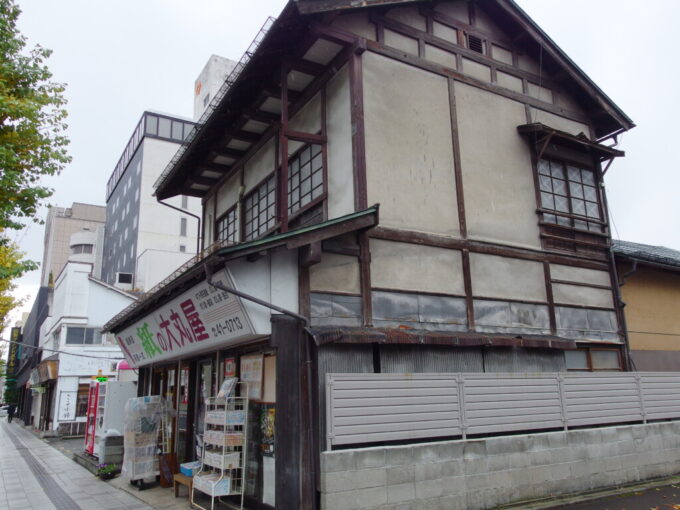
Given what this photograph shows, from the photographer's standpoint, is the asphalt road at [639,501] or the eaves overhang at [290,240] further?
the asphalt road at [639,501]

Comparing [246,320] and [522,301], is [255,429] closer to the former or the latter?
[246,320]

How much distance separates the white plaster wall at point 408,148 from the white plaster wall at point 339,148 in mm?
369

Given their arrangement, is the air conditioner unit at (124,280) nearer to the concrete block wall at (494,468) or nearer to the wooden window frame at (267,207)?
the wooden window frame at (267,207)

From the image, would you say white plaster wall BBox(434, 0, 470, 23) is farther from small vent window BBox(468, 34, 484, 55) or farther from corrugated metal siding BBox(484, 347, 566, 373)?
corrugated metal siding BBox(484, 347, 566, 373)

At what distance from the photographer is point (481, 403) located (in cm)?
945

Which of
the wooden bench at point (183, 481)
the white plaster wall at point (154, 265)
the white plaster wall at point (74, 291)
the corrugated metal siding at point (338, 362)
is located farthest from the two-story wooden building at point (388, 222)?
the white plaster wall at point (154, 265)

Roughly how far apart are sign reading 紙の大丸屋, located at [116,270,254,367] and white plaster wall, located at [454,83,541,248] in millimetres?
5314

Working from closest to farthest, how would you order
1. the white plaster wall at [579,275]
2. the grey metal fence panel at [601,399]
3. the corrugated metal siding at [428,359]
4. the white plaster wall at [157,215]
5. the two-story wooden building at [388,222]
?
the two-story wooden building at [388,222] → the corrugated metal siding at [428,359] → the grey metal fence panel at [601,399] → the white plaster wall at [579,275] → the white plaster wall at [157,215]

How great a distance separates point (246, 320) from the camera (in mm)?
8742

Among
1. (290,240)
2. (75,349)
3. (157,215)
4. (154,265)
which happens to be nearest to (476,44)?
(290,240)

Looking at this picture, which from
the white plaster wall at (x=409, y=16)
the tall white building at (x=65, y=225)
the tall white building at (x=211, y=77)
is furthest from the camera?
the tall white building at (x=65, y=225)

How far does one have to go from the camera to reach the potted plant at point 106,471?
1363 cm

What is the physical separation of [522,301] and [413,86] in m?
5.26

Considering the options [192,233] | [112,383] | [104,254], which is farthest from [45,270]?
[112,383]
